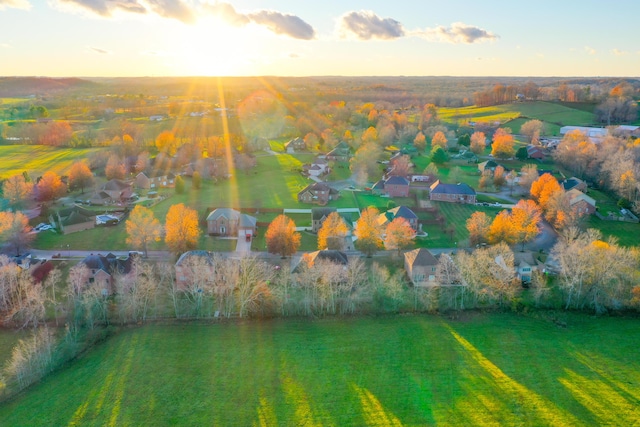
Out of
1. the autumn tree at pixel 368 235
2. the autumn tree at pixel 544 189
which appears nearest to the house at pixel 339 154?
the autumn tree at pixel 544 189

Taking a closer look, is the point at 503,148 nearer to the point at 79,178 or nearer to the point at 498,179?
the point at 498,179

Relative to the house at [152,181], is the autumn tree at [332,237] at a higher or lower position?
lower

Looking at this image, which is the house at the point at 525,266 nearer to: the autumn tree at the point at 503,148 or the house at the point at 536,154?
the autumn tree at the point at 503,148

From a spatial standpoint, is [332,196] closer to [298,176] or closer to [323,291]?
[298,176]

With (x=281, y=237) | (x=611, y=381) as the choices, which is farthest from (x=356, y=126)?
(x=611, y=381)

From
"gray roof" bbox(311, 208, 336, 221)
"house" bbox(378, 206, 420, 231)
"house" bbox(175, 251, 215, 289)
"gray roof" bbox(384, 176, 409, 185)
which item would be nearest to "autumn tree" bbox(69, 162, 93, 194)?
"house" bbox(175, 251, 215, 289)

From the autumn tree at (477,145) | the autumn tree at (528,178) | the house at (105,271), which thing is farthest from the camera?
the autumn tree at (477,145)
